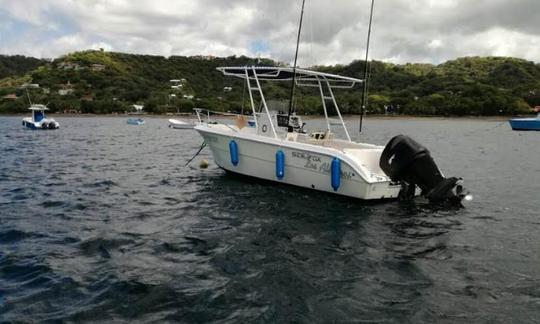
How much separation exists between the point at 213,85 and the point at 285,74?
13552 cm

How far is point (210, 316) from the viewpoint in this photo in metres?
6.13

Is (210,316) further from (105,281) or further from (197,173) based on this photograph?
(197,173)

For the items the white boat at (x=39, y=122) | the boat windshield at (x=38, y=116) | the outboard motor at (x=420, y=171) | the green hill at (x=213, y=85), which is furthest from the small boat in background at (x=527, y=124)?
the boat windshield at (x=38, y=116)

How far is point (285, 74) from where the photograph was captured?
16.3 metres

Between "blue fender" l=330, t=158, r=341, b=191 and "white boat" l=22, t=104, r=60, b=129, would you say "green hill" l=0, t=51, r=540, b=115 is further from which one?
"blue fender" l=330, t=158, r=341, b=191

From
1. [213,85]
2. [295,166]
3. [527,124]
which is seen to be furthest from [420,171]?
[213,85]

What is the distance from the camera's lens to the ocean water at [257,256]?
6.39 meters

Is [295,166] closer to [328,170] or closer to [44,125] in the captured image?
[328,170]

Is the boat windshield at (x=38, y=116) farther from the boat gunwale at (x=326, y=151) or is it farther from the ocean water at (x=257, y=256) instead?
the boat gunwale at (x=326, y=151)

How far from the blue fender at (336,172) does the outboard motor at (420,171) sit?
150 centimetres

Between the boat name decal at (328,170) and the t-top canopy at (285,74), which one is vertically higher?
the t-top canopy at (285,74)

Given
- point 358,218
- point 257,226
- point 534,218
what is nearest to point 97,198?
point 257,226

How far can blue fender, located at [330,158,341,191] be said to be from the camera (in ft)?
42.1

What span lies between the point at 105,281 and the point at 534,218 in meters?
11.3
